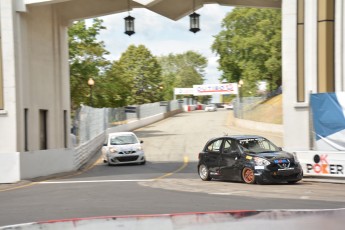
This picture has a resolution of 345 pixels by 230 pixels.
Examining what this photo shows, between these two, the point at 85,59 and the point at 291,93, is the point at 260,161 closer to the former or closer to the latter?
the point at 291,93

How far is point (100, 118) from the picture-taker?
4366 centimetres

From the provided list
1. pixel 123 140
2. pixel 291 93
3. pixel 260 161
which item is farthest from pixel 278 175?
pixel 123 140

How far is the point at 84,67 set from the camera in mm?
48219

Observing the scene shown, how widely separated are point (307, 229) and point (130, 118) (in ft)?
166

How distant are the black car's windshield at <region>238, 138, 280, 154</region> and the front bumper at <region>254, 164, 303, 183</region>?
101 cm

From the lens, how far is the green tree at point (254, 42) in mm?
60044

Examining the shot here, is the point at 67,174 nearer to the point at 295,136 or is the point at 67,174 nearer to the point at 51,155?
the point at 51,155

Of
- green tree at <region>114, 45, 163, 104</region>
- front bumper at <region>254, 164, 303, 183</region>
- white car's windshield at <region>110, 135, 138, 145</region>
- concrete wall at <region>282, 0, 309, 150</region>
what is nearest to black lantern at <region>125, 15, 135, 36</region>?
concrete wall at <region>282, 0, 309, 150</region>

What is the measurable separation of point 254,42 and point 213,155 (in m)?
43.3

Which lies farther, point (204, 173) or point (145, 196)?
point (204, 173)

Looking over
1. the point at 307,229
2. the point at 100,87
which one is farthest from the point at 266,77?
the point at 307,229

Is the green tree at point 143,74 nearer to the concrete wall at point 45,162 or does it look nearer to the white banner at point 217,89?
the white banner at point 217,89

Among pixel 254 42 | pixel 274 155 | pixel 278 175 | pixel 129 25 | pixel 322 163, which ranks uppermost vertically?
pixel 254 42

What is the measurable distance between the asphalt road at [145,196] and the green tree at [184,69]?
123 m
